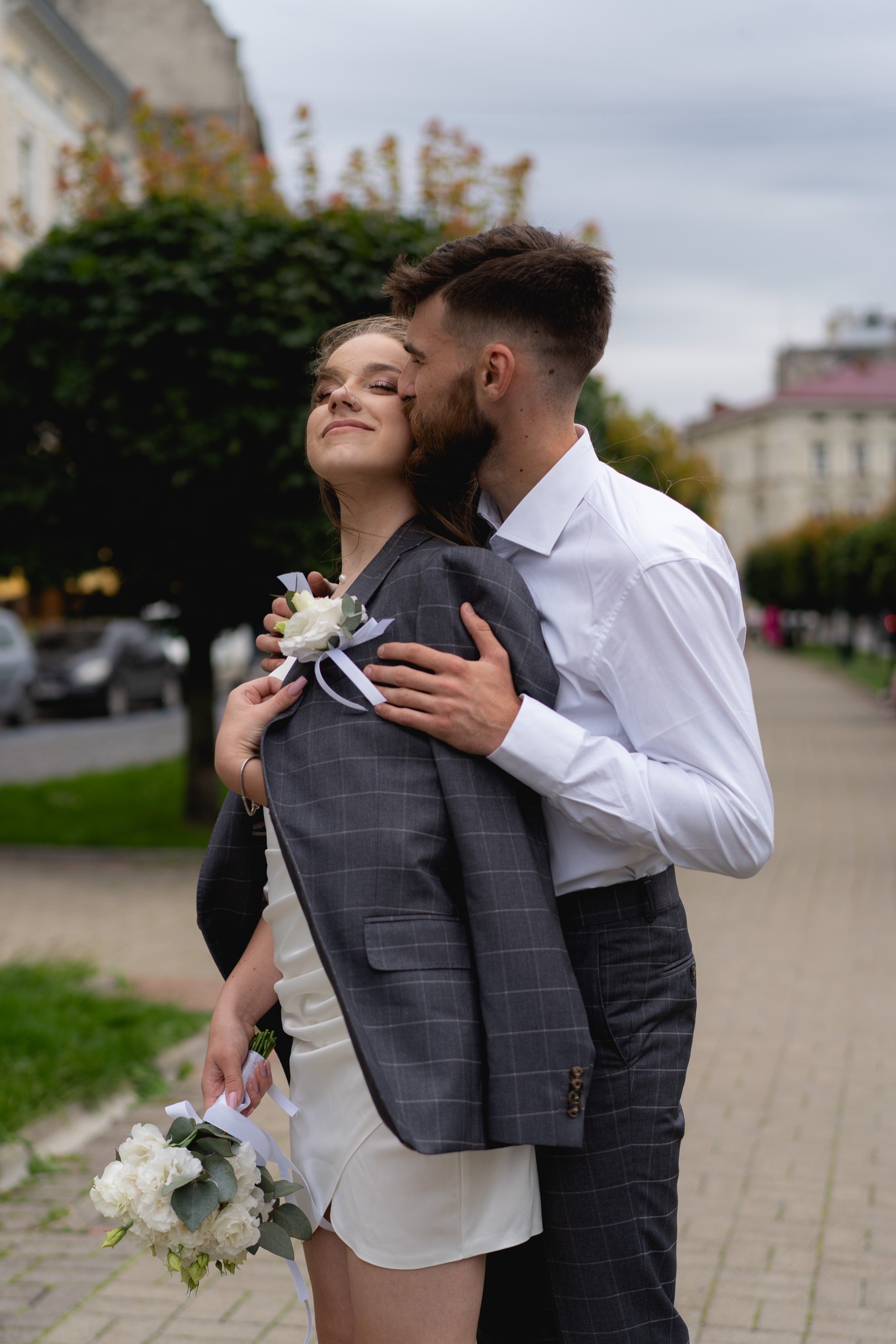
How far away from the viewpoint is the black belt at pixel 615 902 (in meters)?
2.10

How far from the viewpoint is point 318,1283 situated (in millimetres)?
2223

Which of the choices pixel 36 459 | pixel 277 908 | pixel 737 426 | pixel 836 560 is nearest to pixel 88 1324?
pixel 277 908

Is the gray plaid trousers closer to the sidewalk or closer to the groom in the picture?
the groom

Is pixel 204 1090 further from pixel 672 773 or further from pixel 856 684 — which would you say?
pixel 856 684

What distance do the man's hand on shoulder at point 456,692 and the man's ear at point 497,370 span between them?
31cm

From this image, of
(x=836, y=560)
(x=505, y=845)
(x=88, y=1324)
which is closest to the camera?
(x=505, y=845)

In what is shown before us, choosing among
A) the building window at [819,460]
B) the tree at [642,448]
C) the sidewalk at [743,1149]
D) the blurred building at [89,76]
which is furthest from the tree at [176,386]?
the building window at [819,460]

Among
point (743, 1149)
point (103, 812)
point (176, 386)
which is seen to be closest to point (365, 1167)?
point (743, 1149)

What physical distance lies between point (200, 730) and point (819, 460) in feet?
286

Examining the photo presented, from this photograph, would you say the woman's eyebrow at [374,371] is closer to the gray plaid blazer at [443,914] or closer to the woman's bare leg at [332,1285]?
the gray plaid blazer at [443,914]

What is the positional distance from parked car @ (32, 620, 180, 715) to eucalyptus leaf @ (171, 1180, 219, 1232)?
21.1 meters

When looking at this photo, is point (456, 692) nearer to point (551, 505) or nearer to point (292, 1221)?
point (551, 505)

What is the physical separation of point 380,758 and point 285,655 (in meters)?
0.29

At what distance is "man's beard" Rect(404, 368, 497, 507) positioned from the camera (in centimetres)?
208
